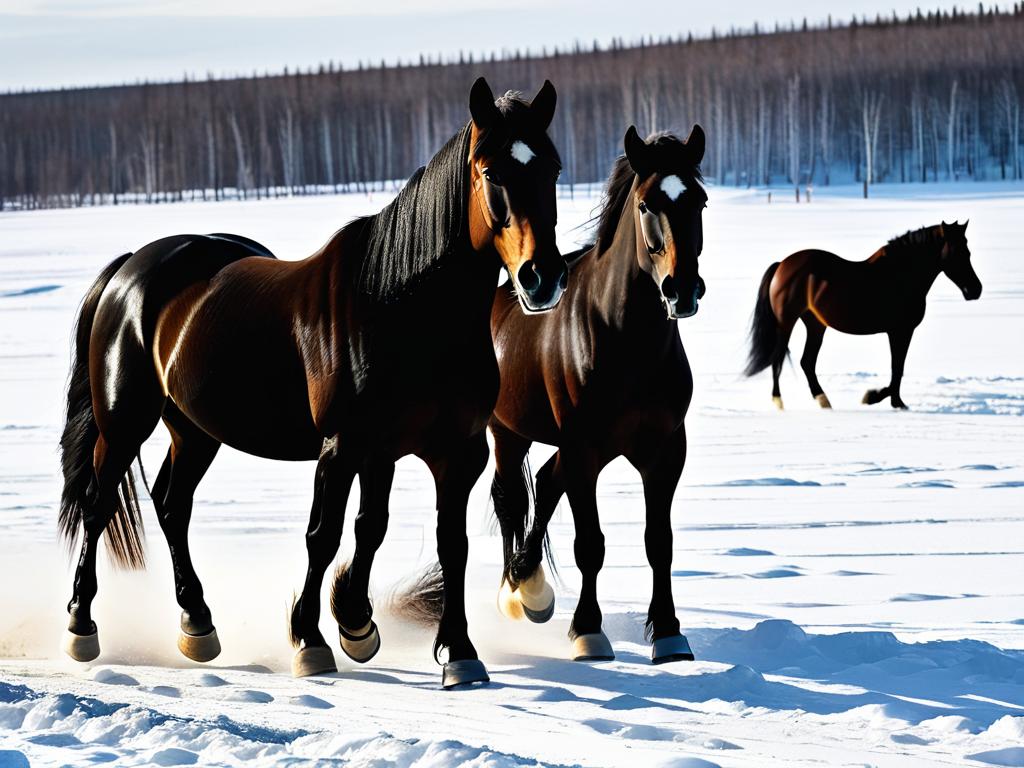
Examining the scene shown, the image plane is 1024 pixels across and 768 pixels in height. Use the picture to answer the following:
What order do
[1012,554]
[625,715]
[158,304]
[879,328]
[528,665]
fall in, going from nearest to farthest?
[625,715] < [528,665] < [158,304] < [1012,554] < [879,328]

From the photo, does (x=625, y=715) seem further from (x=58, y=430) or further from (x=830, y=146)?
(x=830, y=146)

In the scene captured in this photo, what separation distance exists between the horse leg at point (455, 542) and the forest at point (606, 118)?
5401 centimetres

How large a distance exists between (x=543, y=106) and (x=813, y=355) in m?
8.73

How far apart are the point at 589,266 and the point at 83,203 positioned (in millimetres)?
70631

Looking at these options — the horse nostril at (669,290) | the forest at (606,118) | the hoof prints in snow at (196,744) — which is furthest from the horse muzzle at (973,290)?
the forest at (606,118)

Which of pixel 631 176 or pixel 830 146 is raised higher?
pixel 830 146

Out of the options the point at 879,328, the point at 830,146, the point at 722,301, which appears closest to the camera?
the point at 879,328

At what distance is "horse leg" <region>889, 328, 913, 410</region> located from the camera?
11812 mm

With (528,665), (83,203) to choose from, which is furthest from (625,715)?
(83,203)

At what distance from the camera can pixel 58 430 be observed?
37.4 feet

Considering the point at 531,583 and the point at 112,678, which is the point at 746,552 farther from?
the point at 112,678

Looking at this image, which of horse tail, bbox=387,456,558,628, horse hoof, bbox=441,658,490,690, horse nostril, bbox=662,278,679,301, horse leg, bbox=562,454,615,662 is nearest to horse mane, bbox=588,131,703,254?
horse nostril, bbox=662,278,679,301

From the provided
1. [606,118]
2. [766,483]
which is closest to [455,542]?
[766,483]

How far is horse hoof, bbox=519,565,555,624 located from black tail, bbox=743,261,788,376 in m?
7.56
